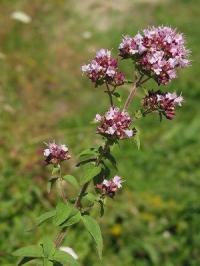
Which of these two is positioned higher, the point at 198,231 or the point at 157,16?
the point at 157,16

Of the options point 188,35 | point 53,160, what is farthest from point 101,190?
point 188,35

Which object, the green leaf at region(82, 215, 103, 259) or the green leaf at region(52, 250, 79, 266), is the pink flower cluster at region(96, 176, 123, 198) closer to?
the green leaf at region(82, 215, 103, 259)

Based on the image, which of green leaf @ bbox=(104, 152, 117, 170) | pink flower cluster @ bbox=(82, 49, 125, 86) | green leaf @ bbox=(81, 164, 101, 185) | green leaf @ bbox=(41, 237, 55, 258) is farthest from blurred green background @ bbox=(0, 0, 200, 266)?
green leaf @ bbox=(41, 237, 55, 258)

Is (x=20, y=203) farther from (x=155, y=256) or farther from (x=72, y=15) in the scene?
(x=72, y=15)

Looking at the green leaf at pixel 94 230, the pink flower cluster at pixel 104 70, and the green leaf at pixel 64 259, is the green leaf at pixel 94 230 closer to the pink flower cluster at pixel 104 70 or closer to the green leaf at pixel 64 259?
the green leaf at pixel 64 259

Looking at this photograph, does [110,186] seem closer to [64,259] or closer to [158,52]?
[64,259]

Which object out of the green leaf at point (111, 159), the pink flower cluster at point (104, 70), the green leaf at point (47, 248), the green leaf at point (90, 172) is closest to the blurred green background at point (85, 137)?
the green leaf at point (111, 159)

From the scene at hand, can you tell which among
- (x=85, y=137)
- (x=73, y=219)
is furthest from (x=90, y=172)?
(x=85, y=137)
